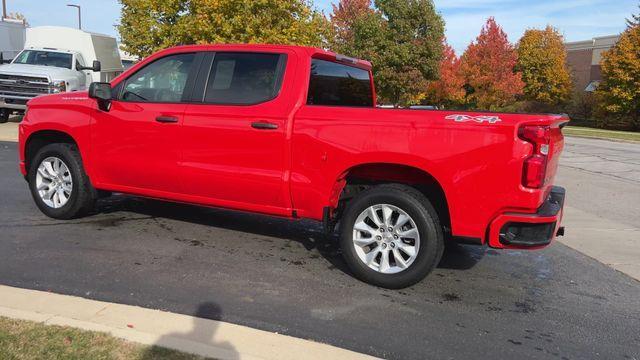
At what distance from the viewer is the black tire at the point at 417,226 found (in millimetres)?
4227

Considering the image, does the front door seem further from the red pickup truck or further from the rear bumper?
the rear bumper

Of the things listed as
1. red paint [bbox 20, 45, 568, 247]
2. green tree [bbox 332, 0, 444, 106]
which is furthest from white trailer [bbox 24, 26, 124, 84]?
green tree [bbox 332, 0, 444, 106]

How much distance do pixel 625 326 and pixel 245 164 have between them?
3.23 metres

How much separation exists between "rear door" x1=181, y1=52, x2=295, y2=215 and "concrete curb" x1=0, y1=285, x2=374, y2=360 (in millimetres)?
1519

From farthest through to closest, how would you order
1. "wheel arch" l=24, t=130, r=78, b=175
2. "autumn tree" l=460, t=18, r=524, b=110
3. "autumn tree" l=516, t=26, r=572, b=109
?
"autumn tree" l=516, t=26, r=572, b=109 → "autumn tree" l=460, t=18, r=524, b=110 → "wheel arch" l=24, t=130, r=78, b=175

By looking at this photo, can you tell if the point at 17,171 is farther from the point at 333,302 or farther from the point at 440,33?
the point at 440,33

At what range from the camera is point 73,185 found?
19.0 feet

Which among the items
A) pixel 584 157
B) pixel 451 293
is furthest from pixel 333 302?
pixel 584 157

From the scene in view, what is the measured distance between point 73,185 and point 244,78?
229 cm

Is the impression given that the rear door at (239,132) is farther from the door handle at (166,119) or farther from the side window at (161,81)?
the side window at (161,81)

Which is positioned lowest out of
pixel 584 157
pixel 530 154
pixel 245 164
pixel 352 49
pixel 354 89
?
pixel 584 157

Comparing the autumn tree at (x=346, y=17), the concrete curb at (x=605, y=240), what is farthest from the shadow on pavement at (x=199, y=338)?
the autumn tree at (x=346, y=17)

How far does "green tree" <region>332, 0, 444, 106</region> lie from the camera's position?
120 feet

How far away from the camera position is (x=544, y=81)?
45.9 meters
